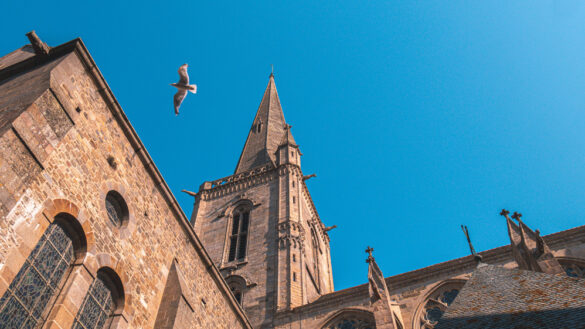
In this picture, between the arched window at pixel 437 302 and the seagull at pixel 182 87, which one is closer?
the seagull at pixel 182 87

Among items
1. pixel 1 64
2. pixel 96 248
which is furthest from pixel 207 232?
pixel 96 248

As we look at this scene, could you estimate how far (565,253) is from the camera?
15648mm

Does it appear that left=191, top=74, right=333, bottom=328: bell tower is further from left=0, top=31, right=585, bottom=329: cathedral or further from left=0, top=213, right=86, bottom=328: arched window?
left=0, top=213, right=86, bottom=328: arched window

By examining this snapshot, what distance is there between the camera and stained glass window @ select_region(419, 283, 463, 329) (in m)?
15.7

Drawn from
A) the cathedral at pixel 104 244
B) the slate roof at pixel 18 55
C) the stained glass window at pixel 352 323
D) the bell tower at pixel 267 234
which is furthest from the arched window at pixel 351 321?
the slate roof at pixel 18 55

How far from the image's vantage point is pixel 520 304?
279 inches

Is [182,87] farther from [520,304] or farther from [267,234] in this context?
[267,234]

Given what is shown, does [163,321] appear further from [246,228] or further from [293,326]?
[246,228]

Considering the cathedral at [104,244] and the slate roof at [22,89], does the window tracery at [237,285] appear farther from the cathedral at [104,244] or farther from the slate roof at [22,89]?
the slate roof at [22,89]

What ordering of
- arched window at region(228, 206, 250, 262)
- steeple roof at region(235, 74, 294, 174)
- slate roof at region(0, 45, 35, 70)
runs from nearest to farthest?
slate roof at region(0, 45, 35, 70), arched window at region(228, 206, 250, 262), steeple roof at region(235, 74, 294, 174)

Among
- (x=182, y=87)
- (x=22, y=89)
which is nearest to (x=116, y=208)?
(x=22, y=89)

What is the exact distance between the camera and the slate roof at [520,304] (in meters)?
6.29

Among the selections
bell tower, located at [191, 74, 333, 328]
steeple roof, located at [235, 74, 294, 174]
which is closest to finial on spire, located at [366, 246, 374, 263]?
bell tower, located at [191, 74, 333, 328]

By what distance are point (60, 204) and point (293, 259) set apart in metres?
14.8
